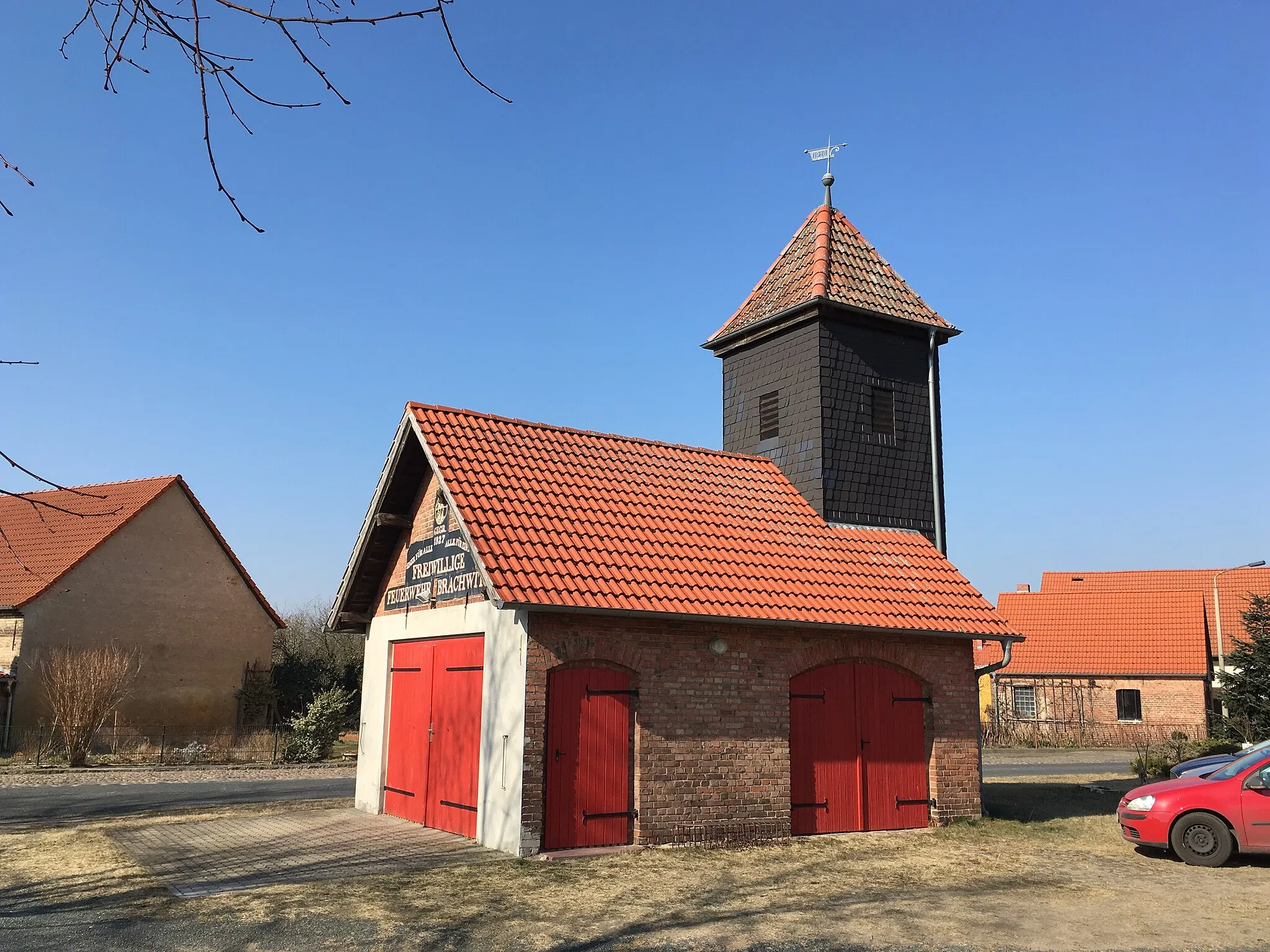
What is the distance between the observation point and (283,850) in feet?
40.8

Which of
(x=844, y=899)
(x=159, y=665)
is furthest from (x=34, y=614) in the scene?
(x=844, y=899)

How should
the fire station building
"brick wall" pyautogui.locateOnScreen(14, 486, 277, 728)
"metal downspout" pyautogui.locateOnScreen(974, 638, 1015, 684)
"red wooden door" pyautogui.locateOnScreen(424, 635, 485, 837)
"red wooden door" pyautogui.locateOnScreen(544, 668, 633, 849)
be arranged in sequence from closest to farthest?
"red wooden door" pyautogui.locateOnScreen(544, 668, 633, 849) < the fire station building < "red wooden door" pyautogui.locateOnScreen(424, 635, 485, 837) < "metal downspout" pyautogui.locateOnScreen(974, 638, 1015, 684) < "brick wall" pyautogui.locateOnScreen(14, 486, 277, 728)

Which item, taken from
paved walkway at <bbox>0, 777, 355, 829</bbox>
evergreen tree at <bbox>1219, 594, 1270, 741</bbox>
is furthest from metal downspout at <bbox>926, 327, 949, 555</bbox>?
evergreen tree at <bbox>1219, 594, 1270, 741</bbox>

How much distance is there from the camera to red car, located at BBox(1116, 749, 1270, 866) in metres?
12.2

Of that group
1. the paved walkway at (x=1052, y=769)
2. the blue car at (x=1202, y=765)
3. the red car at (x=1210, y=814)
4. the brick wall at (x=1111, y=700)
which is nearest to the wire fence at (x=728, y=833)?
the red car at (x=1210, y=814)

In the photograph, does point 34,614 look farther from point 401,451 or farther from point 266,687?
point 401,451

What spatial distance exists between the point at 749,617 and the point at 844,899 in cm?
421

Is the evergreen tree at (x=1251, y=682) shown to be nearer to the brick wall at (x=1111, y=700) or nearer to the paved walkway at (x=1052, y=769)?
the paved walkway at (x=1052, y=769)

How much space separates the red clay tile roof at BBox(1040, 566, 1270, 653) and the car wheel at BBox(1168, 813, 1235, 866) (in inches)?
1317

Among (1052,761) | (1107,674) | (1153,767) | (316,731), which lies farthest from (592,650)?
(1107,674)

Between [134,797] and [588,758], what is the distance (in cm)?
1074

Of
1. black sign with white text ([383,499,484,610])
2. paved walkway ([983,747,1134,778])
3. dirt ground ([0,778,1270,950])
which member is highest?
black sign with white text ([383,499,484,610])

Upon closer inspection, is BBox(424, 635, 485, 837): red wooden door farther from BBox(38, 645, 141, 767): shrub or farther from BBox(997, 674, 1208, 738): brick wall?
BBox(997, 674, 1208, 738): brick wall

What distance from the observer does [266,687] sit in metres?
33.8
